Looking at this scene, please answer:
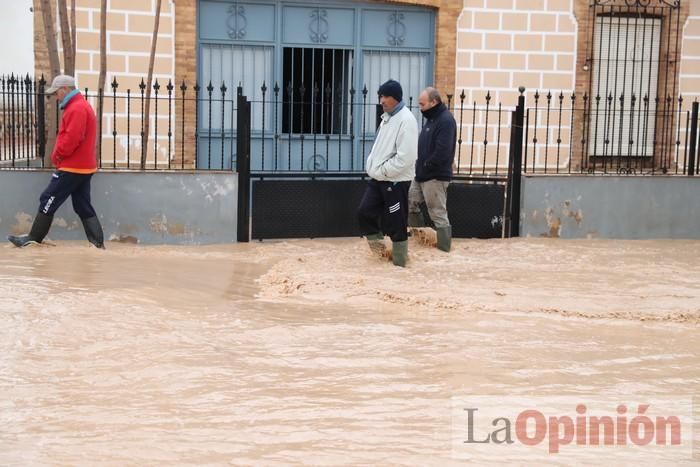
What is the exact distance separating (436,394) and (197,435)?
1.41 m

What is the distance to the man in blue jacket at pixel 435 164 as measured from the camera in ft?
35.2

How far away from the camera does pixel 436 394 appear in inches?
221

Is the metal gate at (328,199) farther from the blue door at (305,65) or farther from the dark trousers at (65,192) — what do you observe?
the blue door at (305,65)

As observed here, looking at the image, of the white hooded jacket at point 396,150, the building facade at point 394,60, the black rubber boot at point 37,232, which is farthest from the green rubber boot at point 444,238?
the black rubber boot at point 37,232

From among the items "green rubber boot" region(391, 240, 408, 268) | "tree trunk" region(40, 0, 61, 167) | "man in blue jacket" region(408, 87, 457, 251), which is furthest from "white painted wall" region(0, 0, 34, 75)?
"green rubber boot" region(391, 240, 408, 268)

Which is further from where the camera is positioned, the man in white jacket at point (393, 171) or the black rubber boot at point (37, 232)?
the black rubber boot at point (37, 232)

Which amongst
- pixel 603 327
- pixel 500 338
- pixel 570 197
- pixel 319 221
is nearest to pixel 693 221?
pixel 570 197

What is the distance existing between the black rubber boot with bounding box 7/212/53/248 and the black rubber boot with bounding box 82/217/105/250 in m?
0.37

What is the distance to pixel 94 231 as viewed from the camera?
10.5 metres

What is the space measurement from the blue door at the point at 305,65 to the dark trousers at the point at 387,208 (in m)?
4.63

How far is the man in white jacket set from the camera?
956 cm

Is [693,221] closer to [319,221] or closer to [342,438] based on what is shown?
[319,221]

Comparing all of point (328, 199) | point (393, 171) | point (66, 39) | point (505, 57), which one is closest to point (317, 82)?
point (505, 57)

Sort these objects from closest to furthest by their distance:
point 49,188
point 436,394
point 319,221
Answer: point 436,394 < point 49,188 < point 319,221
